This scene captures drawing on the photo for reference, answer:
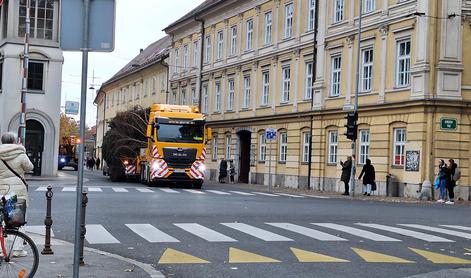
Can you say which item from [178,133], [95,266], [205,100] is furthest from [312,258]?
[205,100]

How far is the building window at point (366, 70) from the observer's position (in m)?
33.6

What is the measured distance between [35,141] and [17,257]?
31836mm

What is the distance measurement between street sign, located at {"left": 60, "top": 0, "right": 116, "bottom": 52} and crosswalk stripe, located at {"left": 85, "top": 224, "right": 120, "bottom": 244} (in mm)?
6065

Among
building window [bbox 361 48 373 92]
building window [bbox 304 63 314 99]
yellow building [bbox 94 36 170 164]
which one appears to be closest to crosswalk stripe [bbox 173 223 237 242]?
building window [bbox 361 48 373 92]

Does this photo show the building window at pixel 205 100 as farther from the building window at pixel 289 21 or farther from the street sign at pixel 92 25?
the street sign at pixel 92 25

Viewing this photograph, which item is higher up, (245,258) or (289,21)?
(289,21)

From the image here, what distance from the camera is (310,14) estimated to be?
1547 inches

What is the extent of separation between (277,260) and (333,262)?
0.82m

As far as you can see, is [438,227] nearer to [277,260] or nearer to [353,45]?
[277,260]

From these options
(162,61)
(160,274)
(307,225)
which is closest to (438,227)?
(307,225)

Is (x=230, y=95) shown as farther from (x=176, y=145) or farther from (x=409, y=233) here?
(x=409, y=233)

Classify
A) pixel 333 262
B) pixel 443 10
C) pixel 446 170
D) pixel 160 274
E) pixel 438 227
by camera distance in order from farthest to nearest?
pixel 443 10 → pixel 446 170 → pixel 438 227 → pixel 333 262 → pixel 160 274

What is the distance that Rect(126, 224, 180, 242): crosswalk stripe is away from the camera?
12.1m

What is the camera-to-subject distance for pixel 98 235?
12.6 meters
